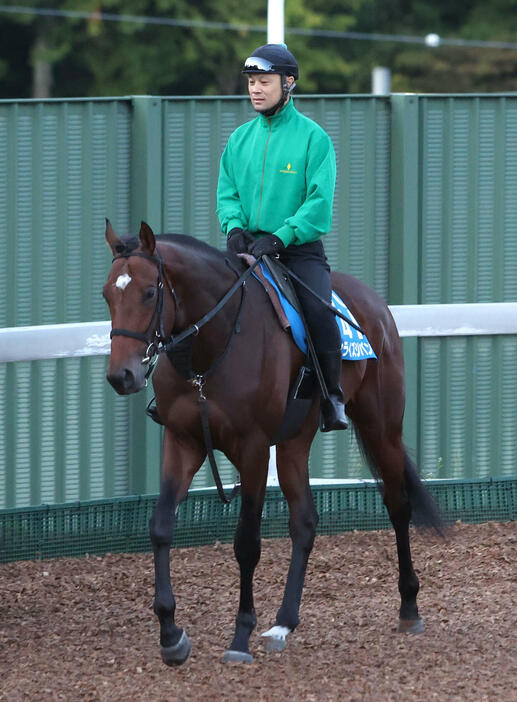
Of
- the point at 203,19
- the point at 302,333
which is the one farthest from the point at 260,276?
the point at 203,19

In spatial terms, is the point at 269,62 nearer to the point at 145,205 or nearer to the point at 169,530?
the point at 169,530

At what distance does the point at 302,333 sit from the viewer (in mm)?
6918

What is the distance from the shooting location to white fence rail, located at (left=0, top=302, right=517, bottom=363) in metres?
8.38

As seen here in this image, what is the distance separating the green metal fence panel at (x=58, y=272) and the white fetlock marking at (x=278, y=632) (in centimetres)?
249

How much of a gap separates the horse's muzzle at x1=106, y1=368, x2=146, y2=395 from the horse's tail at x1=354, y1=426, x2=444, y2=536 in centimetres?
234

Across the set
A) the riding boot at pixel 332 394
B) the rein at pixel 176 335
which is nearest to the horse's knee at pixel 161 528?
the rein at pixel 176 335

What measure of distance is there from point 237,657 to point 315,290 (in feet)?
5.64

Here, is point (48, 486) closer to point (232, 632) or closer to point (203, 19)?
point (232, 632)

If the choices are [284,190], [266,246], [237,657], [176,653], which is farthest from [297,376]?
[176,653]

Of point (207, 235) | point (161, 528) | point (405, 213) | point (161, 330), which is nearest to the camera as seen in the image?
point (161, 330)

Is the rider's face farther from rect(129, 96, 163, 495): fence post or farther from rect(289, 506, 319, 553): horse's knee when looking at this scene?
rect(129, 96, 163, 495): fence post

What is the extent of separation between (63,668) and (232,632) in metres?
0.98

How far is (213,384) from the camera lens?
20.9 ft

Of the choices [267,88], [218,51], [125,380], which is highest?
[218,51]
